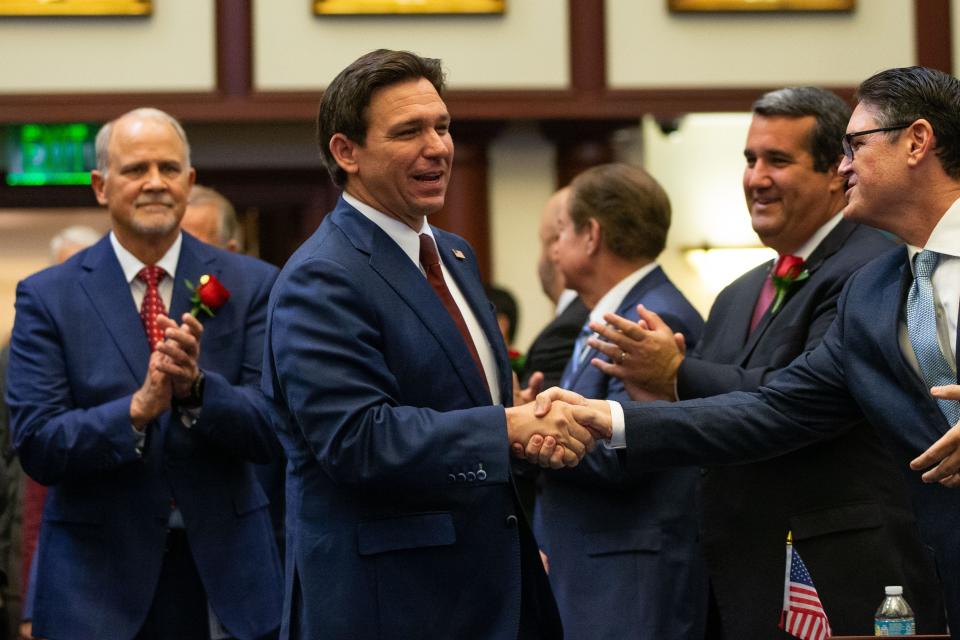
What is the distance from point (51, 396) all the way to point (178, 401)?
1.11ft

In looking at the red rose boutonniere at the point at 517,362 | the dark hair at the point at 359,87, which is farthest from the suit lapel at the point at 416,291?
the red rose boutonniere at the point at 517,362

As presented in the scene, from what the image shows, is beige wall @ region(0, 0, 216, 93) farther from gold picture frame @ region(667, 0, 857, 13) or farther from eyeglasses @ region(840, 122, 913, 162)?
eyeglasses @ region(840, 122, 913, 162)

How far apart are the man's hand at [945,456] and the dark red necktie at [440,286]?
941mm

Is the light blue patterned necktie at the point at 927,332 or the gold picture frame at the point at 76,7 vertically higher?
the gold picture frame at the point at 76,7

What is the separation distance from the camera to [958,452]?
9.98 feet

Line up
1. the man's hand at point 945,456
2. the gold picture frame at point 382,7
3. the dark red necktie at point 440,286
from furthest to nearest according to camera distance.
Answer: the gold picture frame at point 382,7
the dark red necktie at point 440,286
the man's hand at point 945,456

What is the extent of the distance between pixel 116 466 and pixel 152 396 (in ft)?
0.68

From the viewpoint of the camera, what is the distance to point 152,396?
157 inches

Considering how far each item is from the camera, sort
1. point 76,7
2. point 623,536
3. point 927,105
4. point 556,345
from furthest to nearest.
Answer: point 76,7
point 556,345
point 623,536
point 927,105

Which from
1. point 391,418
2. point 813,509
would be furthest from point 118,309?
point 813,509

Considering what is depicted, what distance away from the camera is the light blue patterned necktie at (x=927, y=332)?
10.7ft

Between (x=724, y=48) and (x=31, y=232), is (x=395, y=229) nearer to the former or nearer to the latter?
(x=724, y=48)

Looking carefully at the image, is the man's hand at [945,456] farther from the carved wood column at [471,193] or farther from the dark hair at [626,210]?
the carved wood column at [471,193]

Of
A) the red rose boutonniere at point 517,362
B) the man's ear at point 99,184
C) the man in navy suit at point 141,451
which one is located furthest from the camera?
the red rose boutonniere at point 517,362
